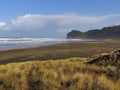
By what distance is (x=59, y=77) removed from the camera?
10094 mm

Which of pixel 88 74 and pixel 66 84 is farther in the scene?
pixel 88 74

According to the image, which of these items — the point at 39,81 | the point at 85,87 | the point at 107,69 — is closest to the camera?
the point at 85,87

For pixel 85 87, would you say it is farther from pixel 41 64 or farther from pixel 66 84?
pixel 41 64

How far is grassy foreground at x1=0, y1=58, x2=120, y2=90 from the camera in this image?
949cm

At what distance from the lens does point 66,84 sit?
9.63 m

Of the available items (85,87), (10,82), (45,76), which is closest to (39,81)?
(45,76)

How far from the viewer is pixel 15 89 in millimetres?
9688

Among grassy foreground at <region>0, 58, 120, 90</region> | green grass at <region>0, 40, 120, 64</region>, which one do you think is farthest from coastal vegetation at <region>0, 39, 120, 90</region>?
green grass at <region>0, 40, 120, 64</region>

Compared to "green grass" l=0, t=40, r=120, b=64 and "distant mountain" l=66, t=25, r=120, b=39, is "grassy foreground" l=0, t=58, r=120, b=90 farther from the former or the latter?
"distant mountain" l=66, t=25, r=120, b=39

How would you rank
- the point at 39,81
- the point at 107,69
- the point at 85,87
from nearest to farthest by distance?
the point at 85,87 < the point at 39,81 < the point at 107,69

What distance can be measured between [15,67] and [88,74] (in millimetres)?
2897

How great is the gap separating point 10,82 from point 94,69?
127 inches

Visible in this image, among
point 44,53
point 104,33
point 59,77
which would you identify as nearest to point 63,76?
point 59,77

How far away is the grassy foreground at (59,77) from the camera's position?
9.49 metres
